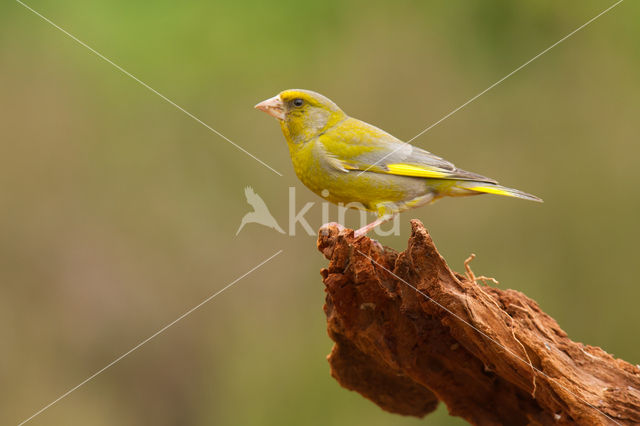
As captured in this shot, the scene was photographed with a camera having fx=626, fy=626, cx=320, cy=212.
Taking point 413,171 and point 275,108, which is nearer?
point 413,171

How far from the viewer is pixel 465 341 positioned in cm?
283

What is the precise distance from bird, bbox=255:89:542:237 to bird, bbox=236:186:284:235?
4.13ft

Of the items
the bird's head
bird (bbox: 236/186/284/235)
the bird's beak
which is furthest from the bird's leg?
bird (bbox: 236/186/284/235)

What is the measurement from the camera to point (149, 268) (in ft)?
16.3

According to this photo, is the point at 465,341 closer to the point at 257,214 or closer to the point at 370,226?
the point at 370,226

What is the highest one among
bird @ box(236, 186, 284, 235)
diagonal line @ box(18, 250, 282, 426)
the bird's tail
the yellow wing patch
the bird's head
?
the bird's head

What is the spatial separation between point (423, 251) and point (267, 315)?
2540 mm

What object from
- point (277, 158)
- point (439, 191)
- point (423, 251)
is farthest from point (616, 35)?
point (423, 251)

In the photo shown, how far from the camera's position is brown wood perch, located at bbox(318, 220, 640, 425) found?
2.72m

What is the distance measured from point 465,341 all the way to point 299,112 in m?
1.78

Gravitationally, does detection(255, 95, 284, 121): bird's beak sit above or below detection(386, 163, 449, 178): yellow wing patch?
above

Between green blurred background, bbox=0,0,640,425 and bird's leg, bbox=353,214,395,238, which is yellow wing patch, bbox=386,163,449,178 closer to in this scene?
bird's leg, bbox=353,214,395,238

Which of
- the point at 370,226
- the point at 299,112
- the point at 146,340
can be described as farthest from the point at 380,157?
the point at 146,340

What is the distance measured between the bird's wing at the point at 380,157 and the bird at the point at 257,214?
135 cm
